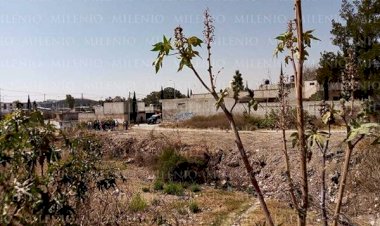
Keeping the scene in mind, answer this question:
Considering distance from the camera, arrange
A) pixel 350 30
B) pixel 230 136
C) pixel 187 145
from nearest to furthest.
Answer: pixel 187 145
pixel 230 136
pixel 350 30

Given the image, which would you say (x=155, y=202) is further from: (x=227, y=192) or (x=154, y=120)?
(x=154, y=120)

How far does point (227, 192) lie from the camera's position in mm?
11438

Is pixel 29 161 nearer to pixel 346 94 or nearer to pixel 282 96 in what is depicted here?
pixel 282 96

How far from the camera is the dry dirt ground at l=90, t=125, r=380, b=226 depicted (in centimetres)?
796

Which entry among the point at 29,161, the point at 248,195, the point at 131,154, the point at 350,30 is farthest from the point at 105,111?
the point at 29,161

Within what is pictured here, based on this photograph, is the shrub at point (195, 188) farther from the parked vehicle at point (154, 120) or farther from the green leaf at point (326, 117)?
the parked vehicle at point (154, 120)

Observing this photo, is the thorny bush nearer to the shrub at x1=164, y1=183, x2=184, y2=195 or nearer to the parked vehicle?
the shrub at x1=164, y1=183, x2=184, y2=195

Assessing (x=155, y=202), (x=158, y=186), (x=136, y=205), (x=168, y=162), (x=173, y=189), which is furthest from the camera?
(x=168, y=162)

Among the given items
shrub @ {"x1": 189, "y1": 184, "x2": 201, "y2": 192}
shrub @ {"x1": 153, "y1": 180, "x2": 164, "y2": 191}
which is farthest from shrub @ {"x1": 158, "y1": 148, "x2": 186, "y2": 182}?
shrub @ {"x1": 189, "y1": 184, "x2": 201, "y2": 192}

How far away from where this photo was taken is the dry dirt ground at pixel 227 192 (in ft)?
26.1

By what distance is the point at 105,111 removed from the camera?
144ft

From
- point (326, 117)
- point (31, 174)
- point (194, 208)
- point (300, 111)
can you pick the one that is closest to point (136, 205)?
point (194, 208)

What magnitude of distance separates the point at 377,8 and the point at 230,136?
1036 centimetres

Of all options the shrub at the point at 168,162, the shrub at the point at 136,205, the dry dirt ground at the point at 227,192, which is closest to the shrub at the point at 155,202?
the dry dirt ground at the point at 227,192
